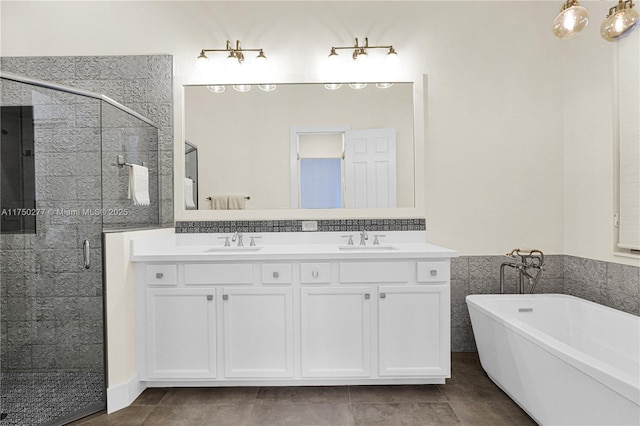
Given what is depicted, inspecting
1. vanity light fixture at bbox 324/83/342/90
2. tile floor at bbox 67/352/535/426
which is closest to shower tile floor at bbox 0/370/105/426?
tile floor at bbox 67/352/535/426

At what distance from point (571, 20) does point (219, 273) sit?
7.65ft

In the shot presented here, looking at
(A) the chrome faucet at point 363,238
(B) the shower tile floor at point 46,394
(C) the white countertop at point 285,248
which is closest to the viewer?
(B) the shower tile floor at point 46,394

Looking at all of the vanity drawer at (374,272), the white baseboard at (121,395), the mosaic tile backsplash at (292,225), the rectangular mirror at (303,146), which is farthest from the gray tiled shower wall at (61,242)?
the vanity drawer at (374,272)

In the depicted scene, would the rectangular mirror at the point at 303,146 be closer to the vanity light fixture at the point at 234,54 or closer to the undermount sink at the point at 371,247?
the vanity light fixture at the point at 234,54

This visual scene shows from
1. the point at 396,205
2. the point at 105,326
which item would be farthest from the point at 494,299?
the point at 105,326

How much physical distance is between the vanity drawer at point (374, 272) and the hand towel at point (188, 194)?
1.35 meters

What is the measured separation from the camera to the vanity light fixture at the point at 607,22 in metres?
1.69

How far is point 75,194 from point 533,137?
322 centimetres

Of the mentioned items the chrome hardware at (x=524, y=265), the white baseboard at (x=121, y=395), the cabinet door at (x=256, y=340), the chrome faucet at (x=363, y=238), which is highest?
the chrome faucet at (x=363, y=238)

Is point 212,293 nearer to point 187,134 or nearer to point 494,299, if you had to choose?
point 187,134

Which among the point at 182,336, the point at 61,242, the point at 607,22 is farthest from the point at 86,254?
the point at 607,22

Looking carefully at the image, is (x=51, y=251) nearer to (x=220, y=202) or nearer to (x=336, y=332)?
(x=220, y=202)

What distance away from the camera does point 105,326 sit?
2080 millimetres

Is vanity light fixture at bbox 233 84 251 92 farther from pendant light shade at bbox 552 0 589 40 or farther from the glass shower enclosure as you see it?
pendant light shade at bbox 552 0 589 40
